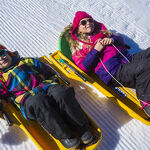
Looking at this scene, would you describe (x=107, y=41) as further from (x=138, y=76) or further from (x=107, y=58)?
(x=138, y=76)

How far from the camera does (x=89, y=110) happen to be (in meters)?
1.53

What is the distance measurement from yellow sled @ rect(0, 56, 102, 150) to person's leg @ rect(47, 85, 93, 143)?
106 millimetres

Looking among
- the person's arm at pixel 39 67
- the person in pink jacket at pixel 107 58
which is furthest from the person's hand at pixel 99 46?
the person's arm at pixel 39 67

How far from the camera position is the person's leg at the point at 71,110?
112cm

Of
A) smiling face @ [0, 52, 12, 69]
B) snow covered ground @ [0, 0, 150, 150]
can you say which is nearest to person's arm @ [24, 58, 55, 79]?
smiling face @ [0, 52, 12, 69]

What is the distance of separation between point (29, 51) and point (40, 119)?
105 cm

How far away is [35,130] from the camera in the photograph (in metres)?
1.32

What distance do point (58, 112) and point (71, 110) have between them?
0.11m

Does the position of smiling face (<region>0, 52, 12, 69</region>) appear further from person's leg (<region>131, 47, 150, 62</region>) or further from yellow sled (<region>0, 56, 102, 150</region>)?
person's leg (<region>131, 47, 150, 62</region>)

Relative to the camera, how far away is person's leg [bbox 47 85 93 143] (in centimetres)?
112

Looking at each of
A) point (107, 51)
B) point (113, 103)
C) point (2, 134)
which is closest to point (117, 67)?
point (107, 51)

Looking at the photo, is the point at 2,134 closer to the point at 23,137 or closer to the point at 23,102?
the point at 23,137

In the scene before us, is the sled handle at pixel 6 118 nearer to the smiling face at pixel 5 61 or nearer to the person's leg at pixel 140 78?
the smiling face at pixel 5 61

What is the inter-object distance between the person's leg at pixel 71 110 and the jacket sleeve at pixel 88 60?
1.50 ft
